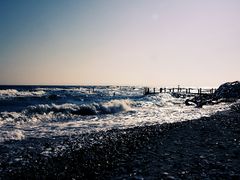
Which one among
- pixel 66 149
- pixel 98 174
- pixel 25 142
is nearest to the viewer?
pixel 98 174

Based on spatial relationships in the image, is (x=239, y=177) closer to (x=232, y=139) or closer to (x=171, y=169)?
(x=171, y=169)

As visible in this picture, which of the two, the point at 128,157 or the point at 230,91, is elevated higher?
the point at 230,91

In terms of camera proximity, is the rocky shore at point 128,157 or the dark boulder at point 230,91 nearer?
the rocky shore at point 128,157

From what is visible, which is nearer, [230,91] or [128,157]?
[128,157]

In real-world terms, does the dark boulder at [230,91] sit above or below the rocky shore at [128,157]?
above

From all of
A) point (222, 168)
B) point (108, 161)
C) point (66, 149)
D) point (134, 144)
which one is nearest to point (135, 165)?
point (108, 161)

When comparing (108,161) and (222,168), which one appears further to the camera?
(108,161)

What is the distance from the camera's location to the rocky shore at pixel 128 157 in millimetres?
7559

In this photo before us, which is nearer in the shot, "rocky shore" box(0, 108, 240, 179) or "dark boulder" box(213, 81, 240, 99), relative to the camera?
"rocky shore" box(0, 108, 240, 179)

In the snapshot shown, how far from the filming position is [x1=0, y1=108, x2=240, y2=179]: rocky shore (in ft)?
24.8

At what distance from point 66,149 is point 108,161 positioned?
9.71 feet

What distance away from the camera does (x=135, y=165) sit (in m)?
8.25

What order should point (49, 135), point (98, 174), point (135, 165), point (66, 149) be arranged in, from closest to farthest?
1. point (98, 174)
2. point (135, 165)
3. point (66, 149)
4. point (49, 135)

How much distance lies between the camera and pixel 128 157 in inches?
363
